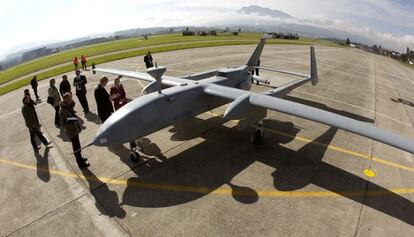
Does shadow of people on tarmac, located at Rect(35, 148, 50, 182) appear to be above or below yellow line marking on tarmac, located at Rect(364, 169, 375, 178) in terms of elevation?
below

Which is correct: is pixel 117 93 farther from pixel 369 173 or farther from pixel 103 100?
pixel 369 173

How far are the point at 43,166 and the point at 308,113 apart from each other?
11497 millimetres

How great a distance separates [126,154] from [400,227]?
418 inches

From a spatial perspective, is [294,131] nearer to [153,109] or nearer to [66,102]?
[153,109]

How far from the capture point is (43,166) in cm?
1155

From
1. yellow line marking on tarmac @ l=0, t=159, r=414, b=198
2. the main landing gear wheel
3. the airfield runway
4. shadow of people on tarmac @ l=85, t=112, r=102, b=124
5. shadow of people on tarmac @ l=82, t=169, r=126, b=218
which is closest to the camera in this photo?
the airfield runway

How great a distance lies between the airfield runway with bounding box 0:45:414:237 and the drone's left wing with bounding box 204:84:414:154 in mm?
2214

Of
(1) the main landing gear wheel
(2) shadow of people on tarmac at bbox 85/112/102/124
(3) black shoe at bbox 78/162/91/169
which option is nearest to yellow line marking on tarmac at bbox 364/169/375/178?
(1) the main landing gear wheel

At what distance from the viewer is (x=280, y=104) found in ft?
37.8

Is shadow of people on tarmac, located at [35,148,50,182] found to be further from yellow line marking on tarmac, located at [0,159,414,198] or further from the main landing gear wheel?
the main landing gear wheel

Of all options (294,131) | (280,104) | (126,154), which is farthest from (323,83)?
(126,154)

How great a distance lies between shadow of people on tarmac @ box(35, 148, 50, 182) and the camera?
10.8 meters

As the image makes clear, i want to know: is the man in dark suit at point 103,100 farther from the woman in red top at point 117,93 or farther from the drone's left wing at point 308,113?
the drone's left wing at point 308,113

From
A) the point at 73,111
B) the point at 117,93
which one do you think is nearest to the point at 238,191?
the point at 73,111
